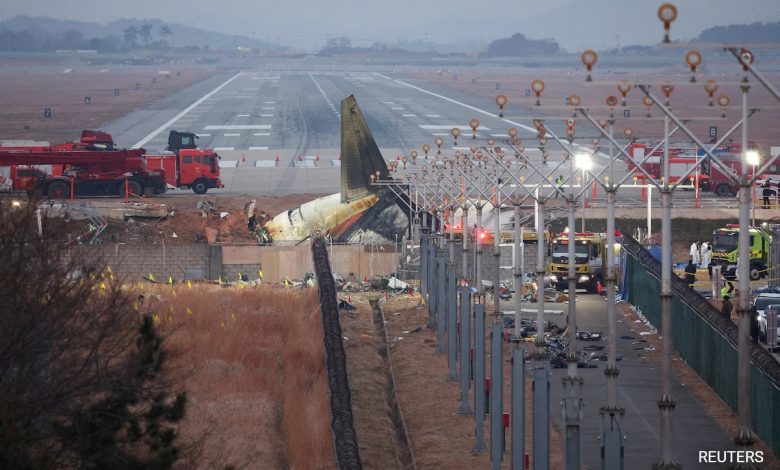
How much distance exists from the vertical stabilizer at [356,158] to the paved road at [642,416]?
27.6 metres

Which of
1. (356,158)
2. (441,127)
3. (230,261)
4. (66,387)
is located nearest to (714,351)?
(66,387)

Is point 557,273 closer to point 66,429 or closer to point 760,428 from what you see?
point 760,428

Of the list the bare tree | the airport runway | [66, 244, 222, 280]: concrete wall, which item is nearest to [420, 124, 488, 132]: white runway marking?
the airport runway

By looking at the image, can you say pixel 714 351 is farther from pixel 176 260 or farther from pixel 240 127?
pixel 240 127

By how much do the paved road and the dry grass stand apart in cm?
Result: 587

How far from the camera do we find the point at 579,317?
50656 millimetres

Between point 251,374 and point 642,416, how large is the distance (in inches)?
415

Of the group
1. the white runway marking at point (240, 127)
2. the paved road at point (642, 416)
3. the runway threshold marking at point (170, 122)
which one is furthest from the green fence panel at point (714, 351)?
the white runway marking at point (240, 127)

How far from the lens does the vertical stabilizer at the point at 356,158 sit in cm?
7031

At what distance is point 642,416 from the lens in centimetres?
3334

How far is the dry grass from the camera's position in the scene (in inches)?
1176

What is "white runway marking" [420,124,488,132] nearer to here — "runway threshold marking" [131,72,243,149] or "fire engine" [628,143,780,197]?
"runway threshold marking" [131,72,243,149]

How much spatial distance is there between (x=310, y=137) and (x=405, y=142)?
14.1 m

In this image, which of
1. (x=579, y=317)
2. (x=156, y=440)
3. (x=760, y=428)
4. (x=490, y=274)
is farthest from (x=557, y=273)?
(x=156, y=440)
